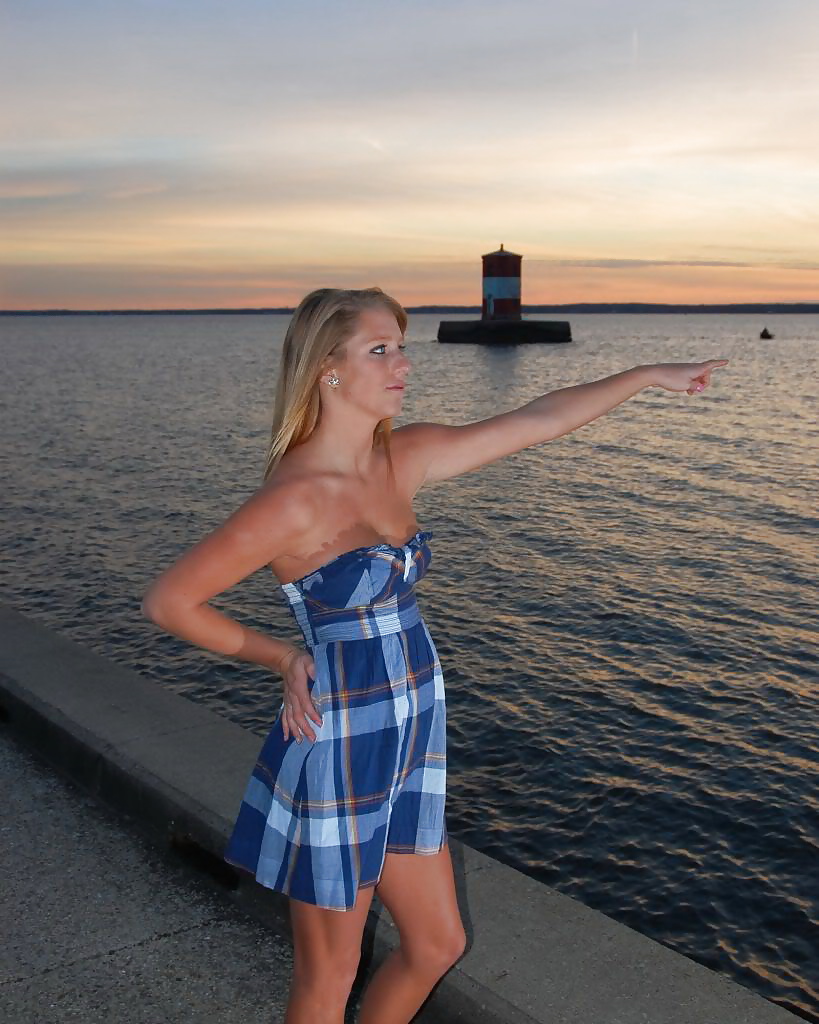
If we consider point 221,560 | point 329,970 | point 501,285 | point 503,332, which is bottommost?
point 503,332

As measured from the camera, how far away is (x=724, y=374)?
251ft

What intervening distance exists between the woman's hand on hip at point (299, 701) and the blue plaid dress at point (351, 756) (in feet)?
0.07

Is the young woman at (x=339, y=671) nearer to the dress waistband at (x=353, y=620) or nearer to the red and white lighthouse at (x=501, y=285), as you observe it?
the dress waistband at (x=353, y=620)

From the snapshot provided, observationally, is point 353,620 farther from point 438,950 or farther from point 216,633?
point 438,950

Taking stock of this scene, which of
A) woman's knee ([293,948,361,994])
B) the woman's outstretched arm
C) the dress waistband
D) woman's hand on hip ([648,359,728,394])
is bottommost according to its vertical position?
woman's knee ([293,948,361,994])

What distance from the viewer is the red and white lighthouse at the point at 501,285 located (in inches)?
3275

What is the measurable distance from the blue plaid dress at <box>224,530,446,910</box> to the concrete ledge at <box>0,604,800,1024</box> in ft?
2.64

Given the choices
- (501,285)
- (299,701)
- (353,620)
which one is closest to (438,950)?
(299,701)

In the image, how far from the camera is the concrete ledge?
297cm

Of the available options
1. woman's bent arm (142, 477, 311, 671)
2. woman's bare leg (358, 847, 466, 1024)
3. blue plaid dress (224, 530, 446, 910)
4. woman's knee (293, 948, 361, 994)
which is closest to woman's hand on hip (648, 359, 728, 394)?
blue plaid dress (224, 530, 446, 910)

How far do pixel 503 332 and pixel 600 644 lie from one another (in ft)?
252

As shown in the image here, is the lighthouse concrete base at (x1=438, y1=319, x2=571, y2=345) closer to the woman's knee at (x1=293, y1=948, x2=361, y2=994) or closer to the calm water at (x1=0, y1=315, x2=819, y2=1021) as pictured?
the calm water at (x1=0, y1=315, x2=819, y2=1021)

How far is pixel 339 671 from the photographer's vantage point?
95.0 inches

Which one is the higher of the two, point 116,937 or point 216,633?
point 216,633
